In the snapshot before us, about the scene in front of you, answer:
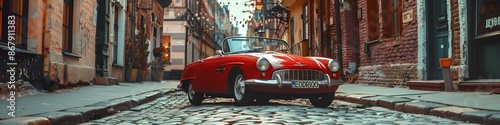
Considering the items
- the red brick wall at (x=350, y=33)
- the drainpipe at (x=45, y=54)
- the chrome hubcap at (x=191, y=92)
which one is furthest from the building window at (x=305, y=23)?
the drainpipe at (x=45, y=54)

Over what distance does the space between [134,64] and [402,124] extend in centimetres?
1562

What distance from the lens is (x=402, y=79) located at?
12.6 metres

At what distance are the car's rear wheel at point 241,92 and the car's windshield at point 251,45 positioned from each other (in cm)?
103

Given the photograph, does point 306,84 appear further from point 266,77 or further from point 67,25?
point 67,25

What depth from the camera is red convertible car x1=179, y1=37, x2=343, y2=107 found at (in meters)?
7.32

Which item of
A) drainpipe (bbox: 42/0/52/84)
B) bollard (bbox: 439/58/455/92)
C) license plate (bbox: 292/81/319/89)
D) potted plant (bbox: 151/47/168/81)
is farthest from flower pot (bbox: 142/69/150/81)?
license plate (bbox: 292/81/319/89)

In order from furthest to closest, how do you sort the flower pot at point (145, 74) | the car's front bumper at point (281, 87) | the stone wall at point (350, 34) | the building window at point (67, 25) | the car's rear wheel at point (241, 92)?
1. the flower pot at point (145, 74)
2. the stone wall at point (350, 34)
3. the building window at point (67, 25)
4. the car's rear wheel at point (241, 92)
5. the car's front bumper at point (281, 87)

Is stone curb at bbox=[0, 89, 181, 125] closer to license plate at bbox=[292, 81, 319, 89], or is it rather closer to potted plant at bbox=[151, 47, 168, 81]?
license plate at bbox=[292, 81, 319, 89]

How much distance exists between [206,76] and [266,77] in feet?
5.20

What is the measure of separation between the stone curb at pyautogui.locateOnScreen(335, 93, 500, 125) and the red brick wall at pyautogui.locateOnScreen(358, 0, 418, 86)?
165 inches

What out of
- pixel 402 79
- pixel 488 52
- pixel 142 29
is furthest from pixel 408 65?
pixel 142 29

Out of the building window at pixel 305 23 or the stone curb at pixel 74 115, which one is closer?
the stone curb at pixel 74 115

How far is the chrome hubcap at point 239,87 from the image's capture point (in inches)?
301

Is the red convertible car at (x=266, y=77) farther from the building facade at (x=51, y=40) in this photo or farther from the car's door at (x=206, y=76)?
the building facade at (x=51, y=40)
